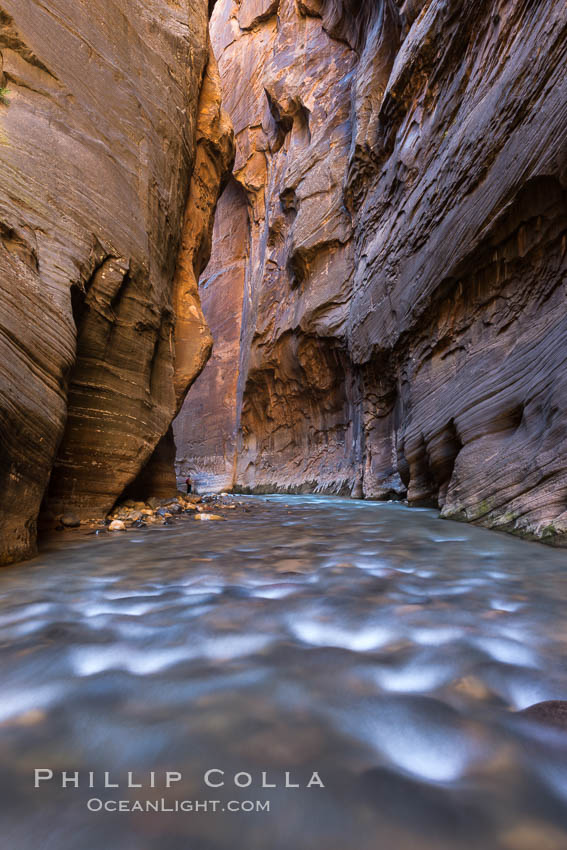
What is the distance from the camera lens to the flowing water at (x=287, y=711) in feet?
2.08

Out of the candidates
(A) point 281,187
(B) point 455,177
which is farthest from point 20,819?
(A) point 281,187

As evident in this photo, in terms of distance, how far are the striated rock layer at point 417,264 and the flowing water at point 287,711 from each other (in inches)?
83.4

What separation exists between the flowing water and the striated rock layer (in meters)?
2.12

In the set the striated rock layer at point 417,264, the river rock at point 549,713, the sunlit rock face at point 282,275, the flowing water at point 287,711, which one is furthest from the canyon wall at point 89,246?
the sunlit rock face at point 282,275

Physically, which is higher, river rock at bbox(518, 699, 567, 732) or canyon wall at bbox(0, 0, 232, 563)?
canyon wall at bbox(0, 0, 232, 563)

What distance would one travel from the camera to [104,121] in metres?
4.93

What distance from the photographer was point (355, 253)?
11078 millimetres

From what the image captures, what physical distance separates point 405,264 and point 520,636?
23.3 feet

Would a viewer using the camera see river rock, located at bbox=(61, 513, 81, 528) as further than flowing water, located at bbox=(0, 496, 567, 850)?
Yes

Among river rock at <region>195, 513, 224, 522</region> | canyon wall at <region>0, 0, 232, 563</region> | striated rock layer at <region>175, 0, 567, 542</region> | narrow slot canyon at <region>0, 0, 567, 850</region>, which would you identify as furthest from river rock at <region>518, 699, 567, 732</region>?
river rock at <region>195, 513, 224, 522</region>

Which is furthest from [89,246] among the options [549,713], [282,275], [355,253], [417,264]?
[282,275]

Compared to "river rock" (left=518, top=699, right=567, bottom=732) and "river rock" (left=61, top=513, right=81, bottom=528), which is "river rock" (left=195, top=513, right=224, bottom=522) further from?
"river rock" (left=518, top=699, right=567, bottom=732)

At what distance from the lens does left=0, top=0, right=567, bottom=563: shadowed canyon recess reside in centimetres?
325

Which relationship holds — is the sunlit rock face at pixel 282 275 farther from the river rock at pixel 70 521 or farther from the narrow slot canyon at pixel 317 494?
the river rock at pixel 70 521
